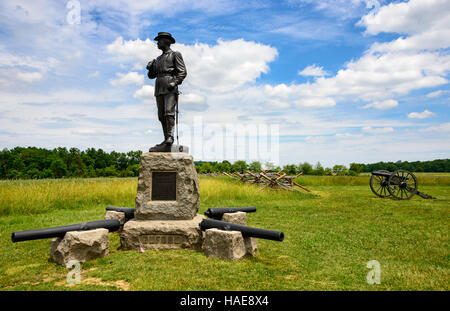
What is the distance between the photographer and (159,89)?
6.54 meters

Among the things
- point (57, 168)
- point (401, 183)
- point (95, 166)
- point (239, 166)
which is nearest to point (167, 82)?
point (401, 183)

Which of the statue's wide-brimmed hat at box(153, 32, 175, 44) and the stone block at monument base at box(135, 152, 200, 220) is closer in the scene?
the stone block at monument base at box(135, 152, 200, 220)

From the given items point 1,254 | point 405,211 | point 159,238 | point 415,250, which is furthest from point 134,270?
point 405,211

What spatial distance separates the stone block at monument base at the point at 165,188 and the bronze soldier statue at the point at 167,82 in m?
0.42

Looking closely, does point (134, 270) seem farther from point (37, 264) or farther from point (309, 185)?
point (309, 185)

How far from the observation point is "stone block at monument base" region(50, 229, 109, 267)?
15.6 ft

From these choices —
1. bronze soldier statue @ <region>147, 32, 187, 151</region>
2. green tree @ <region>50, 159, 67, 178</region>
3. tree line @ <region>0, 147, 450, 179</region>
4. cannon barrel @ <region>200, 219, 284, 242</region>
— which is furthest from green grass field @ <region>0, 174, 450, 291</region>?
green tree @ <region>50, 159, 67, 178</region>

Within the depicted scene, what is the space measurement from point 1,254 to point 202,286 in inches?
177

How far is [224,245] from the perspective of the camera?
491 centimetres

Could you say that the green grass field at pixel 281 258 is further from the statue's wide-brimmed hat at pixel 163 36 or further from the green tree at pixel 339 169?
the green tree at pixel 339 169

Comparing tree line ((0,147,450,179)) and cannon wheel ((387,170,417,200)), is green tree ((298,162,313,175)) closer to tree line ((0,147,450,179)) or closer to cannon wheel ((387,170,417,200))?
tree line ((0,147,450,179))

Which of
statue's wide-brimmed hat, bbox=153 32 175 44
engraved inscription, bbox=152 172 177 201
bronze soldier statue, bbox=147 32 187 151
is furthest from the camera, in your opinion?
statue's wide-brimmed hat, bbox=153 32 175 44

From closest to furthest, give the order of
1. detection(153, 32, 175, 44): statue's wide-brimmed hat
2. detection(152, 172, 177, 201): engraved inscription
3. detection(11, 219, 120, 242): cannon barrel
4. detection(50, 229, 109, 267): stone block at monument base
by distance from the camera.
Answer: detection(50, 229, 109, 267): stone block at monument base → detection(11, 219, 120, 242): cannon barrel → detection(152, 172, 177, 201): engraved inscription → detection(153, 32, 175, 44): statue's wide-brimmed hat

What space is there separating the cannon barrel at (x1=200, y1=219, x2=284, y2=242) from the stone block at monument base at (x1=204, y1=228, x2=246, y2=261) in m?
0.15
